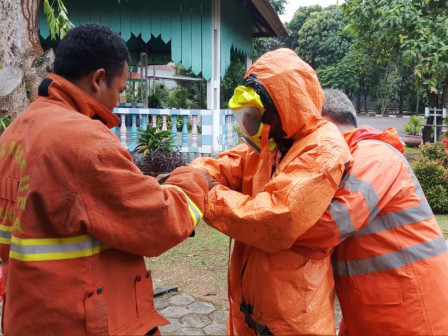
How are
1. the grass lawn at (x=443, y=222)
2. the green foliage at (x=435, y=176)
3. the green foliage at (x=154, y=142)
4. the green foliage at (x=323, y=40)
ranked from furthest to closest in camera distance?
the green foliage at (x=323, y=40) → the green foliage at (x=154, y=142) → the green foliage at (x=435, y=176) → the grass lawn at (x=443, y=222)

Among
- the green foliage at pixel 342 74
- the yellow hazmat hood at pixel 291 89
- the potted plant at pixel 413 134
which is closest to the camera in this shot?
the yellow hazmat hood at pixel 291 89

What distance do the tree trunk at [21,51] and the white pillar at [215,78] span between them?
4.54 m

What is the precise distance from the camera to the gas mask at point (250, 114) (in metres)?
1.96

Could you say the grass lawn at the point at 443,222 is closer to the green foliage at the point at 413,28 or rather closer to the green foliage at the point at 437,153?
the green foliage at the point at 437,153

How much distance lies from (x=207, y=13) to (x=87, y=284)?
8.27 meters

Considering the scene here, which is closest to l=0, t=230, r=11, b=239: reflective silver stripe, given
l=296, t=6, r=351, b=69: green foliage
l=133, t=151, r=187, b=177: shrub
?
l=133, t=151, r=187, b=177: shrub

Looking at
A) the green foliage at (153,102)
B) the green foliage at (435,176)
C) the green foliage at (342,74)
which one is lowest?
the green foliage at (435,176)

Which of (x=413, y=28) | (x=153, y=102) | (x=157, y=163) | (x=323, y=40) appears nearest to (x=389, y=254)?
(x=157, y=163)

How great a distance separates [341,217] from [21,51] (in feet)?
13.4

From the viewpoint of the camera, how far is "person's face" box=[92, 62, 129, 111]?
5.62ft

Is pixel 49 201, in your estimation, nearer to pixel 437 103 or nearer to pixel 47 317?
pixel 47 317

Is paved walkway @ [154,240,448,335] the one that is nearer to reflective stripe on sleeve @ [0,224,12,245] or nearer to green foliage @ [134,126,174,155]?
reflective stripe on sleeve @ [0,224,12,245]

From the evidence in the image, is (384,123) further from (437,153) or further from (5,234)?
(5,234)

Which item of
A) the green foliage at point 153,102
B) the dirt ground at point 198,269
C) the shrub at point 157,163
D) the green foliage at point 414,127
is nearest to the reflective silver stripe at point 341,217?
the dirt ground at point 198,269
